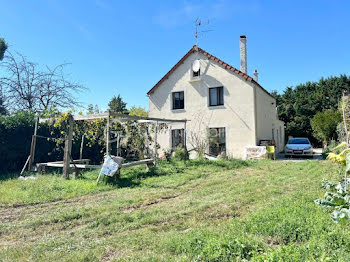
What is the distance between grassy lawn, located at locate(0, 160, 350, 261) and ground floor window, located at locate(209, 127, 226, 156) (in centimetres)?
785

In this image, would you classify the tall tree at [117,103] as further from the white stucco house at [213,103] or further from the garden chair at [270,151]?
the garden chair at [270,151]

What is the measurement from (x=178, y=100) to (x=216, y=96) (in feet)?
8.62

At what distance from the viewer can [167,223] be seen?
4516 mm

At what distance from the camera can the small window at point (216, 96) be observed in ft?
52.6

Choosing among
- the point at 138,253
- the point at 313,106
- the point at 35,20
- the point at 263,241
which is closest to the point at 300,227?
the point at 263,241

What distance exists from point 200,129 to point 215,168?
5.85 meters

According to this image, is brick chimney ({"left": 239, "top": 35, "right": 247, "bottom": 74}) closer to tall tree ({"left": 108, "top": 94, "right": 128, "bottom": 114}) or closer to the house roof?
the house roof

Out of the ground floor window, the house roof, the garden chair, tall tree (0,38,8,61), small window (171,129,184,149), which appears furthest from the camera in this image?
tall tree (0,38,8,61)

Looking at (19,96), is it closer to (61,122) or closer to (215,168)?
(61,122)

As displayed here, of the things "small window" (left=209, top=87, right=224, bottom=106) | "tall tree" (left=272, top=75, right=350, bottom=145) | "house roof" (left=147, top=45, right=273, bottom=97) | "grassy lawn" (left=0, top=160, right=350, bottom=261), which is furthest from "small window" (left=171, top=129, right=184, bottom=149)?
"tall tree" (left=272, top=75, right=350, bottom=145)

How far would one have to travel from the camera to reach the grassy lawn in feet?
10.3

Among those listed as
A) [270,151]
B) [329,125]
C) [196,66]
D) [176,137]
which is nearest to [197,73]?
[196,66]

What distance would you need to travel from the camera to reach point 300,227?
142 inches

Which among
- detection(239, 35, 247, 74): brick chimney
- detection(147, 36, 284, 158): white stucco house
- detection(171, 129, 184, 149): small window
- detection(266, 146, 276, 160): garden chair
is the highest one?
detection(239, 35, 247, 74): brick chimney
